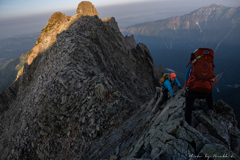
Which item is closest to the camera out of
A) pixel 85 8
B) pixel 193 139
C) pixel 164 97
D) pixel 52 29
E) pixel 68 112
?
pixel 193 139

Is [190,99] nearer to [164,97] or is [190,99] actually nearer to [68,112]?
[164,97]

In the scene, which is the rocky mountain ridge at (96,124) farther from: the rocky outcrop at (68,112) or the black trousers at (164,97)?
the black trousers at (164,97)

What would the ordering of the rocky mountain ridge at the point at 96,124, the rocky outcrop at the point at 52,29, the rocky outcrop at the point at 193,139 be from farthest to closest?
the rocky outcrop at the point at 52,29
the rocky mountain ridge at the point at 96,124
the rocky outcrop at the point at 193,139

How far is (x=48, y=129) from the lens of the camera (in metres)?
16.9

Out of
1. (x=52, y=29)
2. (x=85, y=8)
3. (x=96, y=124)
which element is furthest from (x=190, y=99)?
(x=85, y=8)

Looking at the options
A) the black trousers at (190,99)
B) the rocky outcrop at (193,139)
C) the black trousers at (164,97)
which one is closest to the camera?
the rocky outcrop at (193,139)

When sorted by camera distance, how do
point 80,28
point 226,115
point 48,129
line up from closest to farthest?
1. point 226,115
2. point 48,129
3. point 80,28

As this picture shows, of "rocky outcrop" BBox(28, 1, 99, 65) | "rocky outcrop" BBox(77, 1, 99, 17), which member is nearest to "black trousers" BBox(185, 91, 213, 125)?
"rocky outcrop" BBox(28, 1, 99, 65)

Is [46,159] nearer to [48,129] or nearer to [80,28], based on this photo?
[48,129]

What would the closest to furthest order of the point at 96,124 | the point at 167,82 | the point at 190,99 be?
the point at 190,99 → the point at 167,82 → the point at 96,124

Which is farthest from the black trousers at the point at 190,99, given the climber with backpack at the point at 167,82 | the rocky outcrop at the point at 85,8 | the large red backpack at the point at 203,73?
the rocky outcrop at the point at 85,8

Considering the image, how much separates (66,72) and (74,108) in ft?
21.4

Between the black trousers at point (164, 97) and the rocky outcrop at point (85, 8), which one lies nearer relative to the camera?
the black trousers at point (164, 97)

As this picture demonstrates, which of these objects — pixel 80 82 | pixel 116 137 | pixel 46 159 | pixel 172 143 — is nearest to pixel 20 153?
pixel 46 159
